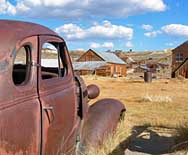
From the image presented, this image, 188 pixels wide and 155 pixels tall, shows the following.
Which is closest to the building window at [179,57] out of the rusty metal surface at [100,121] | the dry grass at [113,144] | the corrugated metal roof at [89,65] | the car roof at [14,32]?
the corrugated metal roof at [89,65]

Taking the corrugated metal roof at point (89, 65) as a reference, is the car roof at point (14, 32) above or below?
above

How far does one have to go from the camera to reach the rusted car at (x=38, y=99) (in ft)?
11.7

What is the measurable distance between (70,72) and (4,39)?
161 cm

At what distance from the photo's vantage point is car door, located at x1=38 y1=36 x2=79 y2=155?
4219mm

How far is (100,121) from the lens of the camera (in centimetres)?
619

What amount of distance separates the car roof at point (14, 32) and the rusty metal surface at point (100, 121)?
5.79 feet

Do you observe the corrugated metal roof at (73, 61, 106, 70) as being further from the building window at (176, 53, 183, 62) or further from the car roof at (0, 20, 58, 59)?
the car roof at (0, 20, 58, 59)

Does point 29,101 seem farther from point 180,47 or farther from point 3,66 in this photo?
point 180,47

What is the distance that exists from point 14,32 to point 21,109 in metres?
0.75

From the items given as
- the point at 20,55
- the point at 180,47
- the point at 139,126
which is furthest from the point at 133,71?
the point at 20,55

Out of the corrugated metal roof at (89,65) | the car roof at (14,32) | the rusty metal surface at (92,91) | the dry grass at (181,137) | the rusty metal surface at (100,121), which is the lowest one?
the corrugated metal roof at (89,65)

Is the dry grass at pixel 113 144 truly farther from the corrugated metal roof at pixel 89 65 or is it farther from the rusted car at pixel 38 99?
the corrugated metal roof at pixel 89 65

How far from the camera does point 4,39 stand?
376 cm

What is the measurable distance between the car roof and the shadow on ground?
2.55 metres
